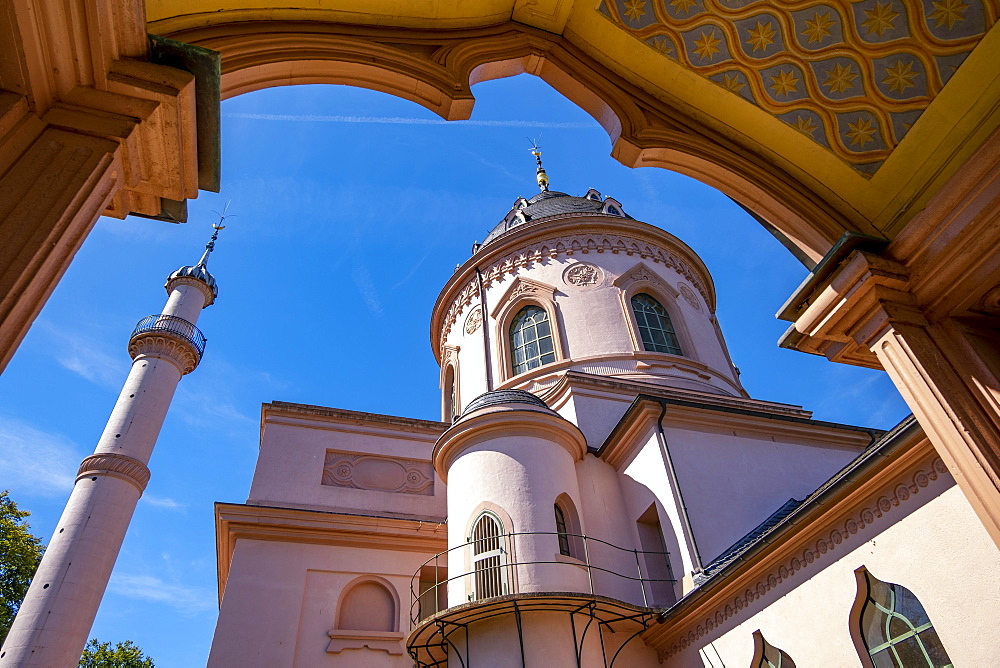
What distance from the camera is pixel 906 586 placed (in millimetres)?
6949

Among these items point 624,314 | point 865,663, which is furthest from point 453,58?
point 624,314

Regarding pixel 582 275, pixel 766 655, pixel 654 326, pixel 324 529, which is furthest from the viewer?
pixel 582 275

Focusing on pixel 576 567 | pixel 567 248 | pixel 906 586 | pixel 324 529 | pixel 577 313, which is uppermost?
pixel 567 248

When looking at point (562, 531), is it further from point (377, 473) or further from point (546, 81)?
Result: point (546, 81)

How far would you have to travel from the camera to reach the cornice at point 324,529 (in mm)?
13617

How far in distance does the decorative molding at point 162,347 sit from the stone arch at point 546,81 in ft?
63.2

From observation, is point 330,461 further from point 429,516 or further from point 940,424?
point 940,424

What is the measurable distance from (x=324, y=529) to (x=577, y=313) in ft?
27.1

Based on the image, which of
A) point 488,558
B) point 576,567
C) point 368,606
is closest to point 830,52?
point 576,567

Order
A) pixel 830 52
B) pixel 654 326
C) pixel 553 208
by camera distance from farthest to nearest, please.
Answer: pixel 553 208 < pixel 654 326 < pixel 830 52

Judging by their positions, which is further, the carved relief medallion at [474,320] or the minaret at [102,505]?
the carved relief medallion at [474,320]

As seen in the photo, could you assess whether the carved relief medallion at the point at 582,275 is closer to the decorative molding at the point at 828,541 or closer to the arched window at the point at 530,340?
the arched window at the point at 530,340

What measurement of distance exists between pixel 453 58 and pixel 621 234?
52.1ft

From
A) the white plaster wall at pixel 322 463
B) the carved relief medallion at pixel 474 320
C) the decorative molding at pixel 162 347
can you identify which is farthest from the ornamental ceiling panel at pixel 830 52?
the decorative molding at pixel 162 347
